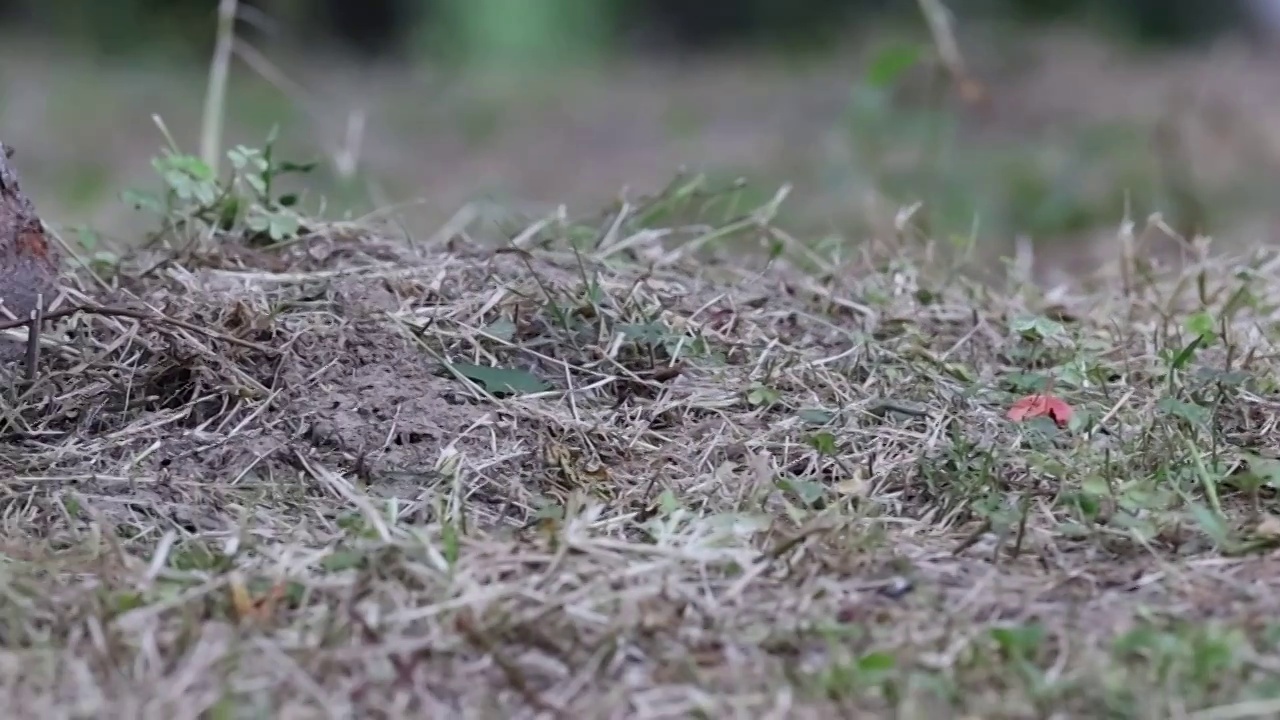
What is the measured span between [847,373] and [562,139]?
209 inches

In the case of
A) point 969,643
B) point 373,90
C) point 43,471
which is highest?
point 969,643

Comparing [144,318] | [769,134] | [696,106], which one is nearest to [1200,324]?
[144,318]

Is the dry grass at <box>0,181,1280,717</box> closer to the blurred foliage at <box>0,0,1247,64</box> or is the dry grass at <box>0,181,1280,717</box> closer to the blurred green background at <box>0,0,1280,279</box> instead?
the blurred green background at <box>0,0,1280,279</box>

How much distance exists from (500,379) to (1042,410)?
0.80 meters

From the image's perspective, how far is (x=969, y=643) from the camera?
155cm

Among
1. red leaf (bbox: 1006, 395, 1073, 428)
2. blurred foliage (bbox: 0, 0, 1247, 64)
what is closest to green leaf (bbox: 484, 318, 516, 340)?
red leaf (bbox: 1006, 395, 1073, 428)

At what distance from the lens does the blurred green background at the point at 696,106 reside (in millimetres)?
5027

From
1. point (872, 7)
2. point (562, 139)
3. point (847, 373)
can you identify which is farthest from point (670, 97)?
point (847, 373)

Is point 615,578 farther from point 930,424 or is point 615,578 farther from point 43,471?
point 43,471

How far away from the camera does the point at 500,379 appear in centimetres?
220

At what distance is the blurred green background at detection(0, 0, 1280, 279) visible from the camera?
5.03 metres

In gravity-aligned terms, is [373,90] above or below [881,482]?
below

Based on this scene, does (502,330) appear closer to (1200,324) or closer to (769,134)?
(1200,324)

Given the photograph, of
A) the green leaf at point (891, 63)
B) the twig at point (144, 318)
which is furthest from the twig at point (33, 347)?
the green leaf at point (891, 63)
